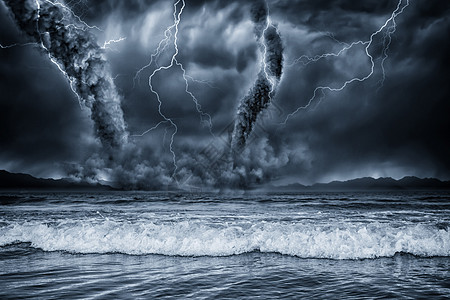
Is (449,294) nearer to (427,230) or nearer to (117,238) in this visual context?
(427,230)

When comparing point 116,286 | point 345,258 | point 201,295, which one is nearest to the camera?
point 201,295

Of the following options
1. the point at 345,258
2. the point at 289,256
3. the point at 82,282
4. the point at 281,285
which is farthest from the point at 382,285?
the point at 82,282

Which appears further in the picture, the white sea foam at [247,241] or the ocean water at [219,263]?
the white sea foam at [247,241]

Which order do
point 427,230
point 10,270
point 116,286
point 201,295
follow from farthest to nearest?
point 427,230 → point 10,270 → point 116,286 → point 201,295

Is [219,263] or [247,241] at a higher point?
[247,241]

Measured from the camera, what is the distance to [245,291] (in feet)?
16.7

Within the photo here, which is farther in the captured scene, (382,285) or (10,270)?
(10,270)

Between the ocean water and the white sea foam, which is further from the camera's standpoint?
the white sea foam

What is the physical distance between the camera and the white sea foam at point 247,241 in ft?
26.3

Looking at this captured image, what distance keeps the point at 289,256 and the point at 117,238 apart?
187 inches

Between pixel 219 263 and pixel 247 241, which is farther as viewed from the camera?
pixel 247 241

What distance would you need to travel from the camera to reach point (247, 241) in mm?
8695

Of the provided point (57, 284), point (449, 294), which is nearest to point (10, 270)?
point (57, 284)

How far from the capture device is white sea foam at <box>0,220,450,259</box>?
801cm
